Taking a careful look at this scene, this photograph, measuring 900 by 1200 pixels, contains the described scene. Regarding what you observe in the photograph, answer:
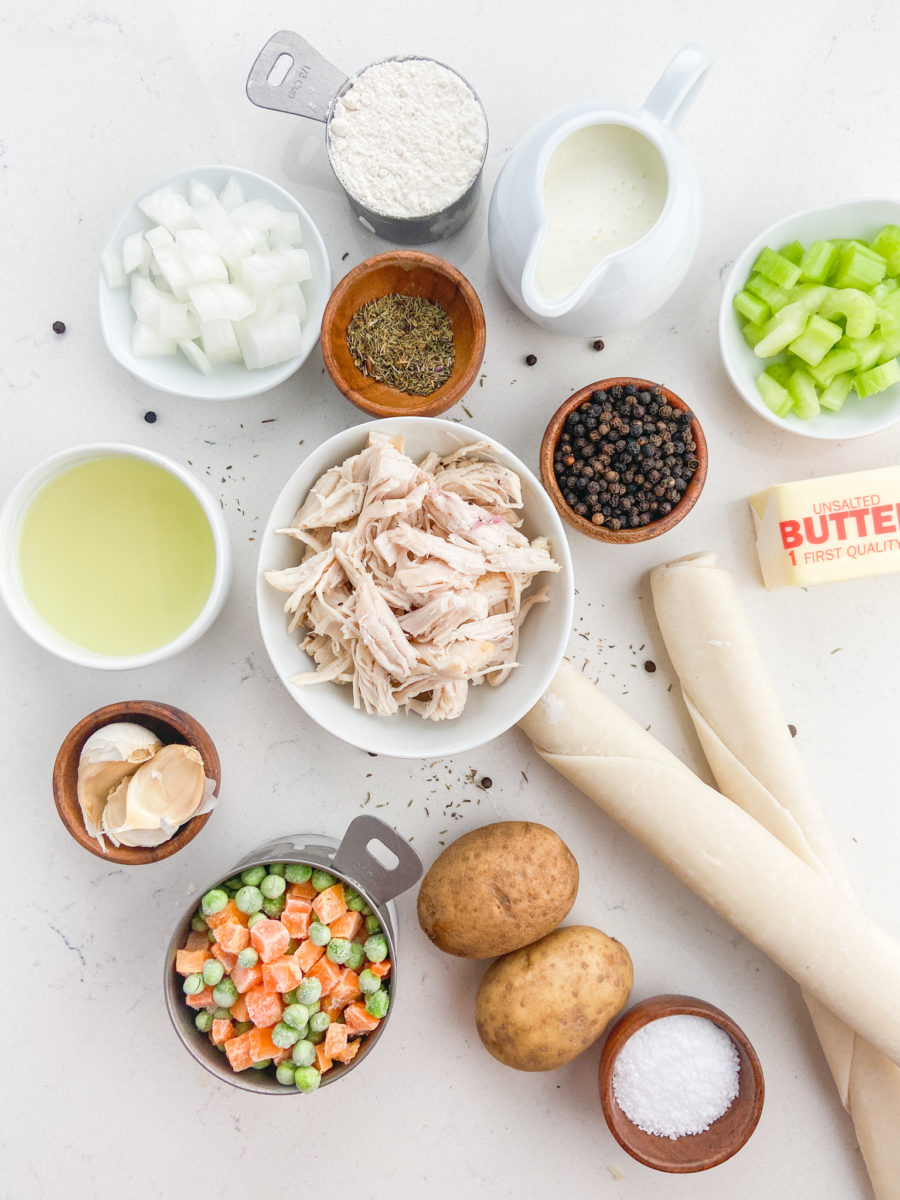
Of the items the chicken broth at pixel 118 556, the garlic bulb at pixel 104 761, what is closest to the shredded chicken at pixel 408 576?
the chicken broth at pixel 118 556

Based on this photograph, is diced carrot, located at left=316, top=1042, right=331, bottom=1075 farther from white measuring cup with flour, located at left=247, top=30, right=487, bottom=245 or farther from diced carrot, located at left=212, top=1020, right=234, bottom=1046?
white measuring cup with flour, located at left=247, top=30, right=487, bottom=245

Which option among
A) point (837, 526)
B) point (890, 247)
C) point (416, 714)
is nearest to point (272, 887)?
point (416, 714)

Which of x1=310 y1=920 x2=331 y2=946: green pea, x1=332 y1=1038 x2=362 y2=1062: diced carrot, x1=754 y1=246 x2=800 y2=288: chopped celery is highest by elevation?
x1=754 y1=246 x2=800 y2=288: chopped celery

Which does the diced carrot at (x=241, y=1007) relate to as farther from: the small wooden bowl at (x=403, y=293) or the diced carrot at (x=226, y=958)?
the small wooden bowl at (x=403, y=293)

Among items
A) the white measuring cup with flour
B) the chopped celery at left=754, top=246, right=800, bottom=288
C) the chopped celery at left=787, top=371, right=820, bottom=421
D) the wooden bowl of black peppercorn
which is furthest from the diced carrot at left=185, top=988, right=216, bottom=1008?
the chopped celery at left=754, top=246, right=800, bottom=288

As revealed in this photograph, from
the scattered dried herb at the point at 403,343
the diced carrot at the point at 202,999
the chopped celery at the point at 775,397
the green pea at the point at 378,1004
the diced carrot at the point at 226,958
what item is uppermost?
the scattered dried herb at the point at 403,343

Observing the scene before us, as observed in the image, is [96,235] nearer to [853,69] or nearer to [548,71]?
[548,71]
